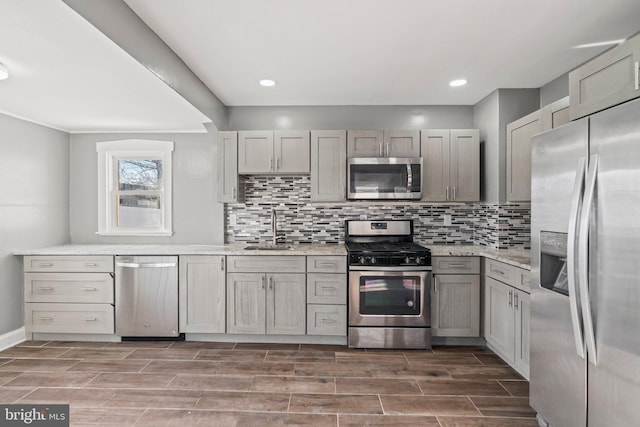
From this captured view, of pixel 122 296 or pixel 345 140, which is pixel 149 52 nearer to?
pixel 345 140

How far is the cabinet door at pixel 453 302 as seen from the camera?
3.24 metres

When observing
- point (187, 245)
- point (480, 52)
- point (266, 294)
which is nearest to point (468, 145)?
point (480, 52)

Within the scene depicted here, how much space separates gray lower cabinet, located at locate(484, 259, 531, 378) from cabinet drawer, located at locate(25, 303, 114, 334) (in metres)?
3.57

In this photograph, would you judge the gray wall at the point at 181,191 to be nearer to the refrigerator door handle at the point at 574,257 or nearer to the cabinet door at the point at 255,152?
the cabinet door at the point at 255,152

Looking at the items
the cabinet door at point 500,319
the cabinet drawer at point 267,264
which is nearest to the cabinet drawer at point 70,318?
the cabinet drawer at point 267,264

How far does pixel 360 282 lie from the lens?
3.20 metres

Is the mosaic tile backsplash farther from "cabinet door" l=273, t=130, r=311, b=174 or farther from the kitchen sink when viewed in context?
"cabinet door" l=273, t=130, r=311, b=174

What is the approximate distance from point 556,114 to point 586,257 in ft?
4.48

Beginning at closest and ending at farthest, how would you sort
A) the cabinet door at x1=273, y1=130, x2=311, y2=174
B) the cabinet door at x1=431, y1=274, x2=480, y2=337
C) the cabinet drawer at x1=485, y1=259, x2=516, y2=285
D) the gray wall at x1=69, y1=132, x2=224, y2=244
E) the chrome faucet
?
the cabinet drawer at x1=485, y1=259, x2=516, y2=285, the cabinet door at x1=431, y1=274, x2=480, y2=337, the cabinet door at x1=273, y1=130, x2=311, y2=174, the chrome faucet, the gray wall at x1=69, y1=132, x2=224, y2=244

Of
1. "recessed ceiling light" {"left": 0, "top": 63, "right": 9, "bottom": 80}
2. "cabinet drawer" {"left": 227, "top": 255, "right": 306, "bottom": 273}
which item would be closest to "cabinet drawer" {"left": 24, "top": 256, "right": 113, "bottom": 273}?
"cabinet drawer" {"left": 227, "top": 255, "right": 306, "bottom": 273}

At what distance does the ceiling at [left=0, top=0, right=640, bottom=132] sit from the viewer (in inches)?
76.1

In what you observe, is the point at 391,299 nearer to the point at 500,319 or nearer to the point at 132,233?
the point at 500,319

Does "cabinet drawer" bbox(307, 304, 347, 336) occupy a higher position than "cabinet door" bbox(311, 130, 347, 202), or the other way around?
"cabinet door" bbox(311, 130, 347, 202)

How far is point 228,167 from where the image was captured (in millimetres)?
3625
